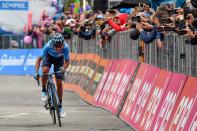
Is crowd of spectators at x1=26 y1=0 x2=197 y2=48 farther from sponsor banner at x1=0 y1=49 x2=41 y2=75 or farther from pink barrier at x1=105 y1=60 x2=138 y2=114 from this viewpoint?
sponsor banner at x1=0 y1=49 x2=41 y2=75

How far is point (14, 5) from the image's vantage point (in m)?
51.3

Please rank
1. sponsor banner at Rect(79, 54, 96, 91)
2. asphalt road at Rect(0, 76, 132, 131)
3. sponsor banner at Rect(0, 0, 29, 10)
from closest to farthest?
asphalt road at Rect(0, 76, 132, 131)
sponsor banner at Rect(79, 54, 96, 91)
sponsor banner at Rect(0, 0, 29, 10)

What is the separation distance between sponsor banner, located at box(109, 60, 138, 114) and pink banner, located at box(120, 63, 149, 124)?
1.75ft

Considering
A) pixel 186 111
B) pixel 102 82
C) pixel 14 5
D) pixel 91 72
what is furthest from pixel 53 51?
pixel 14 5

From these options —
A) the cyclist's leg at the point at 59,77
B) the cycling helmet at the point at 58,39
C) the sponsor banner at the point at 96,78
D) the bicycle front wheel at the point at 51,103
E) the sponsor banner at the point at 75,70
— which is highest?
the cycling helmet at the point at 58,39

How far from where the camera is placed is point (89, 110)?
21.8 m

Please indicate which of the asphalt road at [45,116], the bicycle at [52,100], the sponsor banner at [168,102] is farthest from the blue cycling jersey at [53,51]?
the sponsor banner at [168,102]

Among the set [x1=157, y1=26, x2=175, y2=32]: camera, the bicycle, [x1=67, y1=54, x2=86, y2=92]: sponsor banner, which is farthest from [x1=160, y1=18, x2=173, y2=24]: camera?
[x1=67, y1=54, x2=86, y2=92]: sponsor banner

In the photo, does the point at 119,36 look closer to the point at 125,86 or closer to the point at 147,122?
the point at 125,86

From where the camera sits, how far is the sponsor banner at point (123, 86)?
19172 millimetres

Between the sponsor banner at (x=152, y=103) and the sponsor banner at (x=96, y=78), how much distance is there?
7.25 metres

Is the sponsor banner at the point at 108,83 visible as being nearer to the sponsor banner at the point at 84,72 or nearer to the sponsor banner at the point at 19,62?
the sponsor banner at the point at 84,72

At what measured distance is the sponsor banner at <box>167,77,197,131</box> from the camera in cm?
1213

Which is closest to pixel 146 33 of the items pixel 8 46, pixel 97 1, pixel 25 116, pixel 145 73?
pixel 145 73
